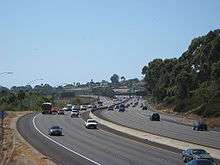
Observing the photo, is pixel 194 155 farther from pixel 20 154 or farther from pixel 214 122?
pixel 214 122

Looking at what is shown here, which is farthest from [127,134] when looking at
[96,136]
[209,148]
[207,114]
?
[207,114]

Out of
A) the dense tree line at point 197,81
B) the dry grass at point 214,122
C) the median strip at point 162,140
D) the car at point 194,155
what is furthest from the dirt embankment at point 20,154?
the dense tree line at point 197,81

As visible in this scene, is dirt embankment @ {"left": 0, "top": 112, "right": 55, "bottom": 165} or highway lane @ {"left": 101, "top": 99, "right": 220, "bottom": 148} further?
highway lane @ {"left": 101, "top": 99, "right": 220, "bottom": 148}

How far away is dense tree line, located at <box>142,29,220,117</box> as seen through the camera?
12575 cm

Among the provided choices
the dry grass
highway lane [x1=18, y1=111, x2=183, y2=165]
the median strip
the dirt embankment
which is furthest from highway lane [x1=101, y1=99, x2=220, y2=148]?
the dirt embankment

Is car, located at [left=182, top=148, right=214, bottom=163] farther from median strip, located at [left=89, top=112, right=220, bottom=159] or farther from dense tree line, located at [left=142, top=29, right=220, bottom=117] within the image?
dense tree line, located at [left=142, top=29, right=220, bottom=117]

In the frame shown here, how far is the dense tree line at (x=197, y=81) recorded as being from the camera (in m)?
126

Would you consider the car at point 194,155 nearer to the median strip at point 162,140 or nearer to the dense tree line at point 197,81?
the median strip at point 162,140

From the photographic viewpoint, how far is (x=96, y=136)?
7569 cm

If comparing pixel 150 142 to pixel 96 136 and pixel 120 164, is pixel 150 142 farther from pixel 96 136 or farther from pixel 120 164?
pixel 120 164

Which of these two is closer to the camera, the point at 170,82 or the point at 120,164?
the point at 120,164

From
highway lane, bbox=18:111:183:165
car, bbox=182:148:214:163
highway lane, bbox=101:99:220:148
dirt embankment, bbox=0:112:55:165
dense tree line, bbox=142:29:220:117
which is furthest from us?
dense tree line, bbox=142:29:220:117

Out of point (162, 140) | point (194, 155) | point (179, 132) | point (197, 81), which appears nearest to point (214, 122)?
point (179, 132)

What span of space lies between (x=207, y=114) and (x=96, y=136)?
4380cm
